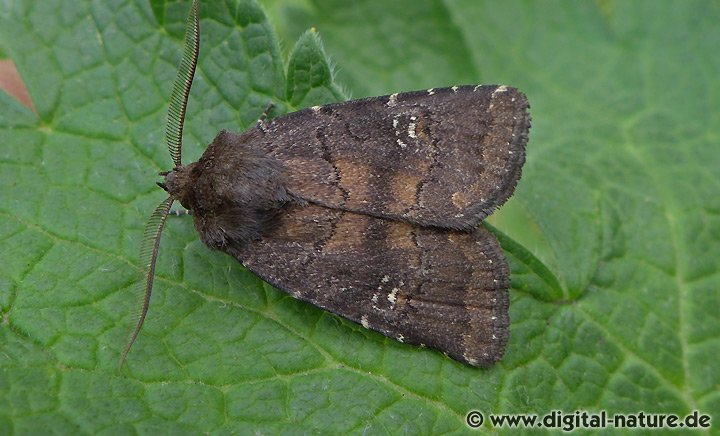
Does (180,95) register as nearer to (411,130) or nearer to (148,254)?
(148,254)

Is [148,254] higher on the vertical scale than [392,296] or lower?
lower

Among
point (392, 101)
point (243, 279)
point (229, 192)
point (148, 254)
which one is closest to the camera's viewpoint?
point (148, 254)

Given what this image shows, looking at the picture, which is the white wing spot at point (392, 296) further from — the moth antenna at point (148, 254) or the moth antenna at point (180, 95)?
the moth antenna at point (180, 95)

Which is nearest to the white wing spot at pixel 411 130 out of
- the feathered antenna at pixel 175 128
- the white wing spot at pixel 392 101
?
the white wing spot at pixel 392 101

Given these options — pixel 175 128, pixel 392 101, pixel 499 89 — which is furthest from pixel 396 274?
pixel 175 128

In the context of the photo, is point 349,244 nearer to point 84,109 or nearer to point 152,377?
point 152,377

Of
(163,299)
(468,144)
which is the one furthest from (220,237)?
(468,144)
